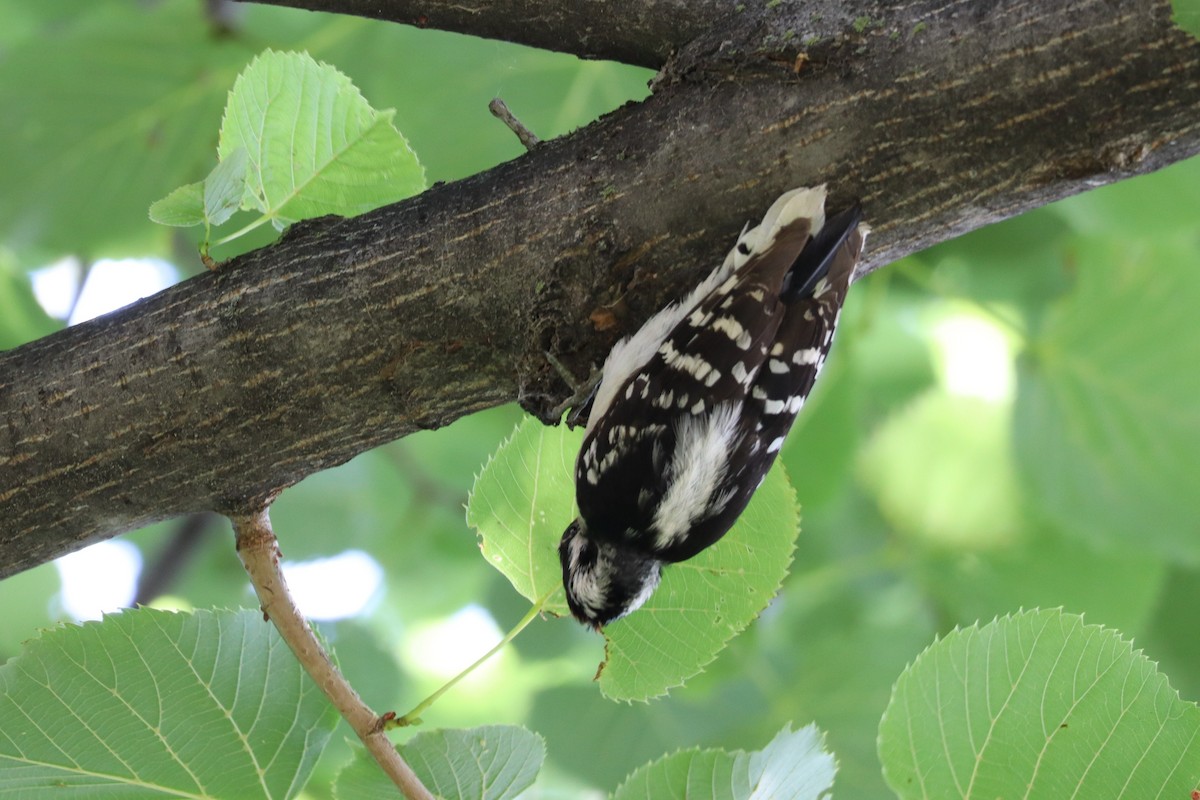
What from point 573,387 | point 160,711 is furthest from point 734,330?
point 160,711

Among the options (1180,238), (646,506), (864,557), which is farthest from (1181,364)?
(646,506)

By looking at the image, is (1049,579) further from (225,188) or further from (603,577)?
(225,188)

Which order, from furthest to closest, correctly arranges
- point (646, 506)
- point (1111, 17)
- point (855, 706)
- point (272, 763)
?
point (855, 706) → point (646, 506) → point (272, 763) → point (1111, 17)

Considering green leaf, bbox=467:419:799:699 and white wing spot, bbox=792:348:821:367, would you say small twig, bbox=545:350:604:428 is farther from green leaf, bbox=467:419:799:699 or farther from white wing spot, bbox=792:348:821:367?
white wing spot, bbox=792:348:821:367

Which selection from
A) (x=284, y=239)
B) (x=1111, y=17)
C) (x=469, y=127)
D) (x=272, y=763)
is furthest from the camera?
(x=469, y=127)

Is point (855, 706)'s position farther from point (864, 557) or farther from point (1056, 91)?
point (1056, 91)

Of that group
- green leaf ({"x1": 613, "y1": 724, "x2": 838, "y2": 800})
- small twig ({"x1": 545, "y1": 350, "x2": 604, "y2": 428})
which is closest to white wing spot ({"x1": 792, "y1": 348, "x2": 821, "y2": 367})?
small twig ({"x1": 545, "y1": 350, "x2": 604, "y2": 428})
